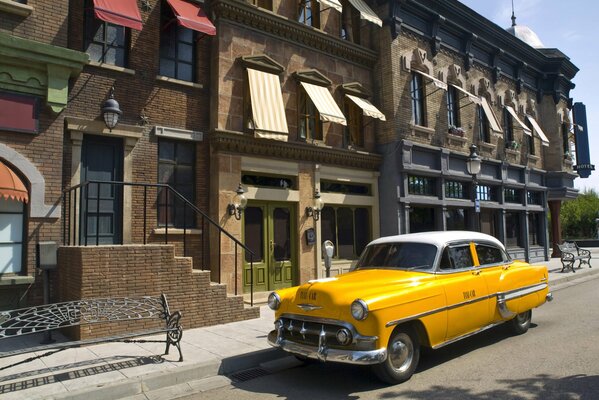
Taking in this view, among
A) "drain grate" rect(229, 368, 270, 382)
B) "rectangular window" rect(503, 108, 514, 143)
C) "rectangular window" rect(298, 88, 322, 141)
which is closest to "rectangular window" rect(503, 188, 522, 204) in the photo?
"rectangular window" rect(503, 108, 514, 143)

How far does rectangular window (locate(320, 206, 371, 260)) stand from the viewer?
43.9 feet

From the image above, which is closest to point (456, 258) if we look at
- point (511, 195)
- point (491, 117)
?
point (491, 117)

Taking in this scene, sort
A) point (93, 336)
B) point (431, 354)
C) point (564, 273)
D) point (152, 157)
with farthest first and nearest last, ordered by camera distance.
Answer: point (564, 273) < point (152, 157) < point (93, 336) < point (431, 354)

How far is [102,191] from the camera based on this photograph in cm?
944

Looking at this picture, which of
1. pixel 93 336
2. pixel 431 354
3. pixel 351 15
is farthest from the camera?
pixel 351 15

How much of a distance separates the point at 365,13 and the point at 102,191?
30.2 feet

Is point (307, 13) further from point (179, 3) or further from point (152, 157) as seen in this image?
point (152, 157)

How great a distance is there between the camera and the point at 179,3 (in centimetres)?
1041

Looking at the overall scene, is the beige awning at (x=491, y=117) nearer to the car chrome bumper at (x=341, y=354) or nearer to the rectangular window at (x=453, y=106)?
the rectangular window at (x=453, y=106)

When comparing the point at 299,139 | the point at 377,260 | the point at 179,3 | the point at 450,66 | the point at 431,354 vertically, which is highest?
the point at 450,66

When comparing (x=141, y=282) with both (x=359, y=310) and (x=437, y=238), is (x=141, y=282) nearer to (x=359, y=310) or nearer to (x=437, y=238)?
(x=359, y=310)

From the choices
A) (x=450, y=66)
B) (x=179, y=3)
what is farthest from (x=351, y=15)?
(x=179, y=3)

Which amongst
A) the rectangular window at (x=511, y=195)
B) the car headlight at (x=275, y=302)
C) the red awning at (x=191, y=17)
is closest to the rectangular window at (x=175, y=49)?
the red awning at (x=191, y=17)

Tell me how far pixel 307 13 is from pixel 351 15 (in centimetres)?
214
